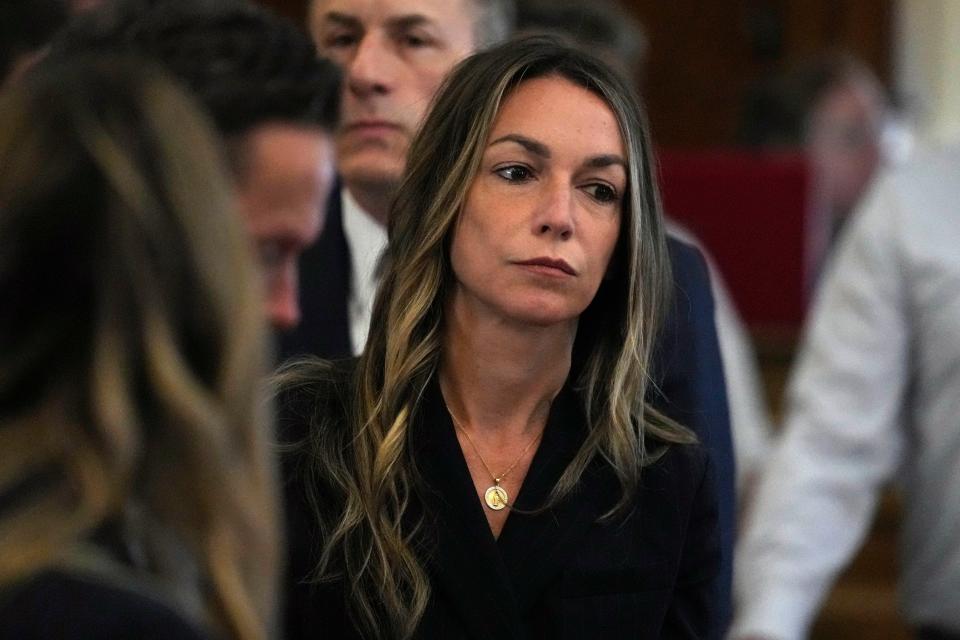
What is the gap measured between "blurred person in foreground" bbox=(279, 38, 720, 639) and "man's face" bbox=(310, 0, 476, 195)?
538 mm

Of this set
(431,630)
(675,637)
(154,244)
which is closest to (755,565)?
(675,637)

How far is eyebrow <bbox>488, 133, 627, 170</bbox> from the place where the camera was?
Answer: 1959 millimetres

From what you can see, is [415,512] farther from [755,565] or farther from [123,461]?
[755,565]

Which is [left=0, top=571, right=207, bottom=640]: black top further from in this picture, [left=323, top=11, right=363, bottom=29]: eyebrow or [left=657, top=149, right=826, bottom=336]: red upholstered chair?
[left=657, top=149, right=826, bottom=336]: red upholstered chair

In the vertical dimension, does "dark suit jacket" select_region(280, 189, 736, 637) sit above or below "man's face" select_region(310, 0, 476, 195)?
below

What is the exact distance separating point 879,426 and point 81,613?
211cm

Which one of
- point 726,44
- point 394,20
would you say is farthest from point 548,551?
point 726,44

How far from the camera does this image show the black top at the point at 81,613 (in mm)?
1243

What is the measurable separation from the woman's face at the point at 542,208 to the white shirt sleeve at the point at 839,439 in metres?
1.24

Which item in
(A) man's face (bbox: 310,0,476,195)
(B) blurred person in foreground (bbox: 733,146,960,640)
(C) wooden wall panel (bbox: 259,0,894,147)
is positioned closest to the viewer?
(A) man's face (bbox: 310,0,476,195)

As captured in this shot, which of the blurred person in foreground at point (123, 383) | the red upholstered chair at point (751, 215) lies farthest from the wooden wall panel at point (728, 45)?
the blurred person in foreground at point (123, 383)

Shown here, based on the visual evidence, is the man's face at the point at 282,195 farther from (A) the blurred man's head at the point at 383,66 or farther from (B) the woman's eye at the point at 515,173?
(A) the blurred man's head at the point at 383,66

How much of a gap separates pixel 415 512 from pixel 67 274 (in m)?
0.71

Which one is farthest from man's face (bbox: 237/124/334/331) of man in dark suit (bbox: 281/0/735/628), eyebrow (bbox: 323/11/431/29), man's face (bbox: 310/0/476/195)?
eyebrow (bbox: 323/11/431/29)
